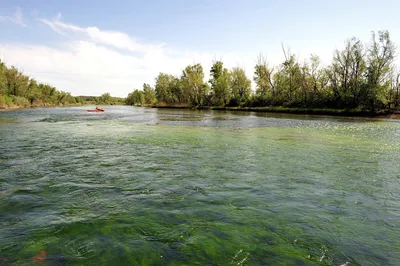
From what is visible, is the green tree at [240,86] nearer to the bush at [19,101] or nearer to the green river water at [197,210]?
the bush at [19,101]

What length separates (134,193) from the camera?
9.58m

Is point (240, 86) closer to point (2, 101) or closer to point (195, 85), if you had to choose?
point (195, 85)

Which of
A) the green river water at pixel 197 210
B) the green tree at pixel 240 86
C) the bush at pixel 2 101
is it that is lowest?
the green river water at pixel 197 210

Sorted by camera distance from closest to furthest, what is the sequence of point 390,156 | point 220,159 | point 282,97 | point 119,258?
point 119,258 < point 220,159 < point 390,156 < point 282,97

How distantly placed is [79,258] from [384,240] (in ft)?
22.7

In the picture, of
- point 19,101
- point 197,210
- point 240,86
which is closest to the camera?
point 197,210

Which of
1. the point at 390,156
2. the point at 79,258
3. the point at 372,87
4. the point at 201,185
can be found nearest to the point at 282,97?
the point at 372,87

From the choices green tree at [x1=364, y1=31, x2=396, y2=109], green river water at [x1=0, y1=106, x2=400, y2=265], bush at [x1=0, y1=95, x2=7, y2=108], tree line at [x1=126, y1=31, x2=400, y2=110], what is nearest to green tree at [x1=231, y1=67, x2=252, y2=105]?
tree line at [x1=126, y1=31, x2=400, y2=110]

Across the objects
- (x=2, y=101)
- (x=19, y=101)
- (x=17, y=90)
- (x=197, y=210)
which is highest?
(x=17, y=90)

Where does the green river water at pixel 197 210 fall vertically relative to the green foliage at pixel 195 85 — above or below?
below

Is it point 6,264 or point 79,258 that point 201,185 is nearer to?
point 79,258

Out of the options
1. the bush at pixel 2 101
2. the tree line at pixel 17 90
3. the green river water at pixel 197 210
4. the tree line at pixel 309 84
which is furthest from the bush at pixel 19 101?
the green river water at pixel 197 210

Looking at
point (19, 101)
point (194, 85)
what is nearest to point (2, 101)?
point (19, 101)

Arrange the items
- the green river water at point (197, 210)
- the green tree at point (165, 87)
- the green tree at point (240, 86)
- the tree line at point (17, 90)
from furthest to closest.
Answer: the green tree at point (165, 87) < the green tree at point (240, 86) < the tree line at point (17, 90) < the green river water at point (197, 210)
